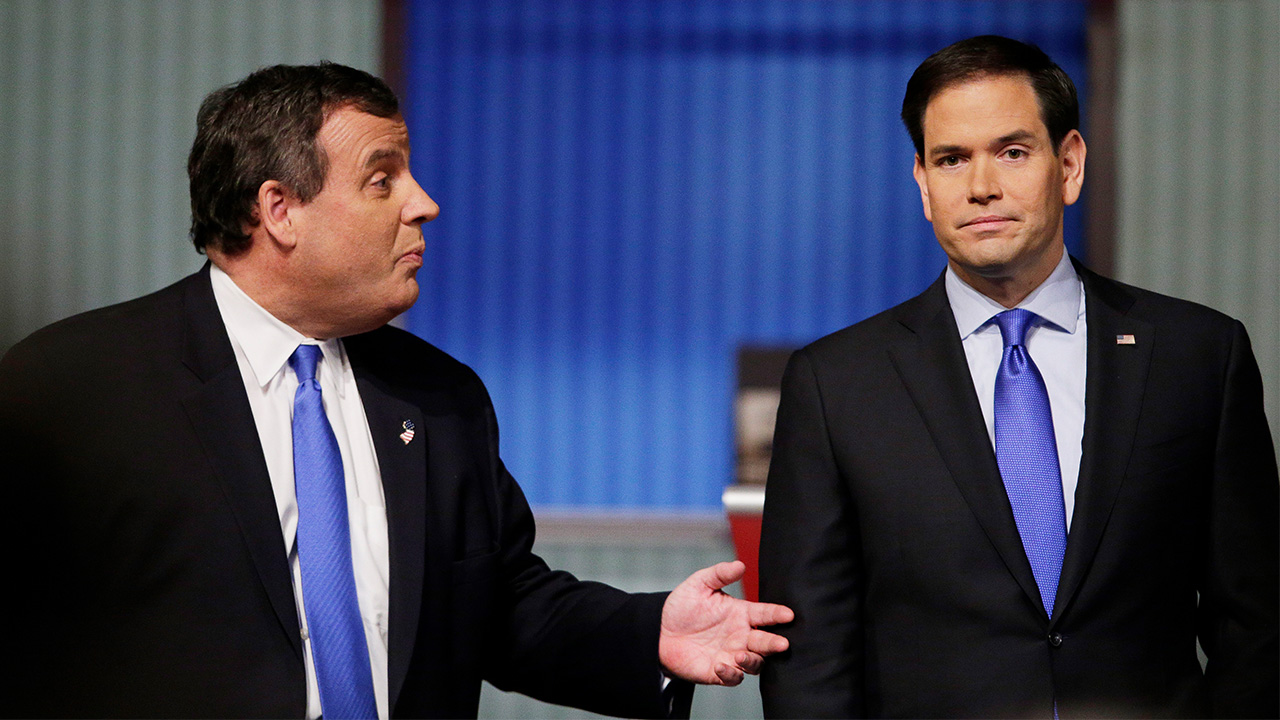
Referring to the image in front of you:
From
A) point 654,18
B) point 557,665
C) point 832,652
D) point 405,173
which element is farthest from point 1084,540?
point 654,18

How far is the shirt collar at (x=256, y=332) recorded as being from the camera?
6.48 feet

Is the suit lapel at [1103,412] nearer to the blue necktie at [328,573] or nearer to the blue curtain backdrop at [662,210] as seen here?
the blue necktie at [328,573]

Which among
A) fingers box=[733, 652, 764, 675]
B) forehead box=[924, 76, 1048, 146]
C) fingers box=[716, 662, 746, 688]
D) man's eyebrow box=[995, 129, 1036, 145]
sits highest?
forehead box=[924, 76, 1048, 146]

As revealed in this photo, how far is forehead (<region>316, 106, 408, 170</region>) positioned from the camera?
2010mm

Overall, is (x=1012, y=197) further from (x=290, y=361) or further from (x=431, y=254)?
(x=431, y=254)

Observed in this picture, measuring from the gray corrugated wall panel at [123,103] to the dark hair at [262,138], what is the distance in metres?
2.62

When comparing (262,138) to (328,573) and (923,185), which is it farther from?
(923,185)

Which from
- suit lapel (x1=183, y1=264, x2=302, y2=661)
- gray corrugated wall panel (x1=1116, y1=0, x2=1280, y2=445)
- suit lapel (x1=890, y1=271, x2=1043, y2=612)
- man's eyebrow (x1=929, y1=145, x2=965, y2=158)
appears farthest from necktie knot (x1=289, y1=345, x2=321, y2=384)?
gray corrugated wall panel (x1=1116, y1=0, x2=1280, y2=445)

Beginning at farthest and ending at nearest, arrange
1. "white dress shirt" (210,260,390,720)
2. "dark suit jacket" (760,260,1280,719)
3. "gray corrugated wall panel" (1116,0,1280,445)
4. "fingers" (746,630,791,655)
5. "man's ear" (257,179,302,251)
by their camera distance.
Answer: "gray corrugated wall panel" (1116,0,1280,445) → "man's ear" (257,179,302,251) → "white dress shirt" (210,260,390,720) → "fingers" (746,630,791,655) → "dark suit jacket" (760,260,1280,719)

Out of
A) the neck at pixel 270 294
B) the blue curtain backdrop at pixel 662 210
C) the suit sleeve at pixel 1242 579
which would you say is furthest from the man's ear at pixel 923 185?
the blue curtain backdrop at pixel 662 210

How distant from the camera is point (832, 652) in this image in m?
1.72

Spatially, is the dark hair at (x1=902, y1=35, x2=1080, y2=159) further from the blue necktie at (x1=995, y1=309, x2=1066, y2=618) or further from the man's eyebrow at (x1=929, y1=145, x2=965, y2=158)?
the blue necktie at (x1=995, y1=309, x2=1066, y2=618)

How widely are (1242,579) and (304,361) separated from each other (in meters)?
1.44

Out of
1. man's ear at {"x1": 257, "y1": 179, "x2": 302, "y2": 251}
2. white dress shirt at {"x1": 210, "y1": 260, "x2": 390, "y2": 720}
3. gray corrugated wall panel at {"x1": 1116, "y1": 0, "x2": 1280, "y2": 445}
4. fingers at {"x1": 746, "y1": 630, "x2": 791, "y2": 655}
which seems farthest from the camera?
gray corrugated wall panel at {"x1": 1116, "y1": 0, "x2": 1280, "y2": 445}
